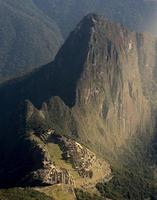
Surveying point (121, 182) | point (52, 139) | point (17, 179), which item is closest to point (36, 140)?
point (52, 139)

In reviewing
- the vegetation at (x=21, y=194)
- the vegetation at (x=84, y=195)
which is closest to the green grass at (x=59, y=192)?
the vegetation at (x=84, y=195)

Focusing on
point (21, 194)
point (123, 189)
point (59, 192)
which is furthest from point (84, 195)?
point (123, 189)

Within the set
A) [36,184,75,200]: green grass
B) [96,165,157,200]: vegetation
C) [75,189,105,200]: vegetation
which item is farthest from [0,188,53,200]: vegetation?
[96,165,157,200]: vegetation

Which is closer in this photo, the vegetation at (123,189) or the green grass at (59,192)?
the green grass at (59,192)

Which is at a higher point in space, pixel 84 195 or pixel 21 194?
pixel 21 194

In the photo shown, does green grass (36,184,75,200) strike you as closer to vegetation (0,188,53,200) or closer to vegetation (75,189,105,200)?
vegetation (75,189,105,200)

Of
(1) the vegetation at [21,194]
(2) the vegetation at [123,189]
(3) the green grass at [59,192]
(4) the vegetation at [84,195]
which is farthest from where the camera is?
(2) the vegetation at [123,189]

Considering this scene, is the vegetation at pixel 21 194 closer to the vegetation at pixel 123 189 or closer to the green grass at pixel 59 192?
the green grass at pixel 59 192

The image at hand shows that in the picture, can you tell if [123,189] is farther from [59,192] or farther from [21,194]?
[21,194]
